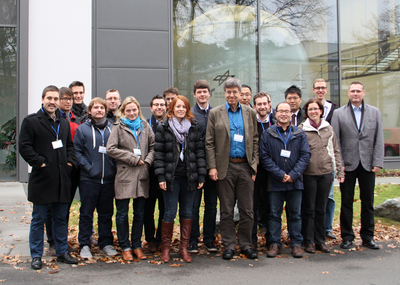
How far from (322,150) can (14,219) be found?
557 cm

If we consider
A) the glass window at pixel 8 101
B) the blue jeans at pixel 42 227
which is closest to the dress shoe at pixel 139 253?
the blue jeans at pixel 42 227

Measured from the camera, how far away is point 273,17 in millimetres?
11812

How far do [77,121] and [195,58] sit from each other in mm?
6114

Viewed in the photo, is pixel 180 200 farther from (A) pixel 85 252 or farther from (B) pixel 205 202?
(A) pixel 85 252

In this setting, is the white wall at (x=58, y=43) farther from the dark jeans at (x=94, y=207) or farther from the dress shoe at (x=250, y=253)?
the dress shoe at (x=250, y=253)

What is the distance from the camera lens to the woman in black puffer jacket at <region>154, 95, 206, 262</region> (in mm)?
4844

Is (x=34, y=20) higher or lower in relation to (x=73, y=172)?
higher

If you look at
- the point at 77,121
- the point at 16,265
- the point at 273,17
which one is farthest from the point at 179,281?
the point at 273,17

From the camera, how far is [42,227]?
4680mm

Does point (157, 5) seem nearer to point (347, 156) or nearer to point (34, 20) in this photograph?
point (34, 20)

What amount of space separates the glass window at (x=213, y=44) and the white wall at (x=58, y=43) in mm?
2546

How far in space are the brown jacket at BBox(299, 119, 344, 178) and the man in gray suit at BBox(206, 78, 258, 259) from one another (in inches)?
33.6

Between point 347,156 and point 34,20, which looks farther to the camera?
point 34,20

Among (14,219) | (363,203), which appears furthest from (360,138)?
(14,219)
